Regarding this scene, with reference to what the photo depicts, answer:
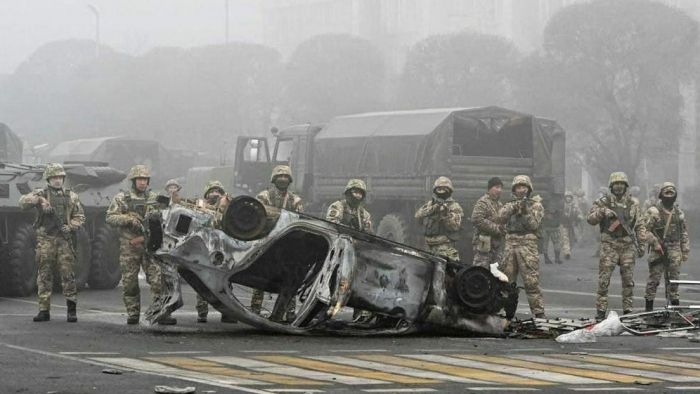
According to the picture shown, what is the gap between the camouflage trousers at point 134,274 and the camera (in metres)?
16.9

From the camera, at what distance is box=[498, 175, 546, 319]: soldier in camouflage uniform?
17.8 m

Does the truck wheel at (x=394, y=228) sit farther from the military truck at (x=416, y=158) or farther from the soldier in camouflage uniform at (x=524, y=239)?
the soldier in camouflage uniform at (x=524, y=239)

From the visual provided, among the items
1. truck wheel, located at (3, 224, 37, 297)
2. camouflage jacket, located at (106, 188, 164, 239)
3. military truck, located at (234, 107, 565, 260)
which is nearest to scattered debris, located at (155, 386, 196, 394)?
camouflage jacket, located at (106, 188, 164, 239)

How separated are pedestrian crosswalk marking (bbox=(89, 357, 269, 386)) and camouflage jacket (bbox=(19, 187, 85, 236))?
16.0 ft

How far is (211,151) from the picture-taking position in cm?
8275

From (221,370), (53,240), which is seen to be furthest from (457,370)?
(53,240)

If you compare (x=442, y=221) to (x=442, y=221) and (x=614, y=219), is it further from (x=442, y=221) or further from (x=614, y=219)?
(x=614, y=219)

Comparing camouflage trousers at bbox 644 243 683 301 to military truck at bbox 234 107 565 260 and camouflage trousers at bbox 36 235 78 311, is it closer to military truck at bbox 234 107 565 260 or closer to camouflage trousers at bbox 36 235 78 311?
camouflage trousers at bbox 36 235 78 311

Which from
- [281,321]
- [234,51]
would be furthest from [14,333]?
[234,51]

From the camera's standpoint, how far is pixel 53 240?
17469 mm

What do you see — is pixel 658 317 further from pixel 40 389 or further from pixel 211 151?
pixel 211 151

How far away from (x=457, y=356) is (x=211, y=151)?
70.1 m

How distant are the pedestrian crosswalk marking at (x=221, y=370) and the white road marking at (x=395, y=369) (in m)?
0.89

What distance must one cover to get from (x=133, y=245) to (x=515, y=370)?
238 inches
